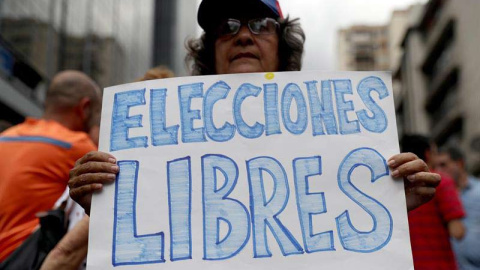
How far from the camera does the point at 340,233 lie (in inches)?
65.1

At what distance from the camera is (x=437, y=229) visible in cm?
334

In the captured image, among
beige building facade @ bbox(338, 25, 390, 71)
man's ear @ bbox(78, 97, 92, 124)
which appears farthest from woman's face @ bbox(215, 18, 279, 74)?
beige building facade @ bbox(338, 25, 390, 71)

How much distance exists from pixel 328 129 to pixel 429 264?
6.02ft

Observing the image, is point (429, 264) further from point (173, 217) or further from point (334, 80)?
point (173, 217)

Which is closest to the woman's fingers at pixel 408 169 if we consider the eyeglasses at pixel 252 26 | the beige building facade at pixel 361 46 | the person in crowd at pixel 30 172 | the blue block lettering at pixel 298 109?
the blue block lettering at pixel 298 109

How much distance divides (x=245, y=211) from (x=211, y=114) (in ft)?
1.13

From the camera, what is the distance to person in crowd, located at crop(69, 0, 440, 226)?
1706 millimetres

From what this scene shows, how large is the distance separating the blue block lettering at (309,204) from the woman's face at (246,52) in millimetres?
525

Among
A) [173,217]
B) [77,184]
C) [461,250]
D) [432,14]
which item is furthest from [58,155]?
[432,14]

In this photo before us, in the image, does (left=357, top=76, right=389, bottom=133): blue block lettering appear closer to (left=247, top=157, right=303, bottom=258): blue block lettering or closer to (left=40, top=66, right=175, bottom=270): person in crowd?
(left=247, top=157, right=303, bottom=258): blue block lettering

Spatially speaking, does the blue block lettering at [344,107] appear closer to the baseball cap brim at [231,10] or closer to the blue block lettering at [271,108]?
the blue block lettering at [271,108]

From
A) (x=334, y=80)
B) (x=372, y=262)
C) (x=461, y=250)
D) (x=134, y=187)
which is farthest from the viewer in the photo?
(x=461, y=250)

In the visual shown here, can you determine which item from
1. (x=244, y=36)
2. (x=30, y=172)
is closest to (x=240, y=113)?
(x=244, y=36)

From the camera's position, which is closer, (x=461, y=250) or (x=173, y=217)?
(x=173, y=217)
